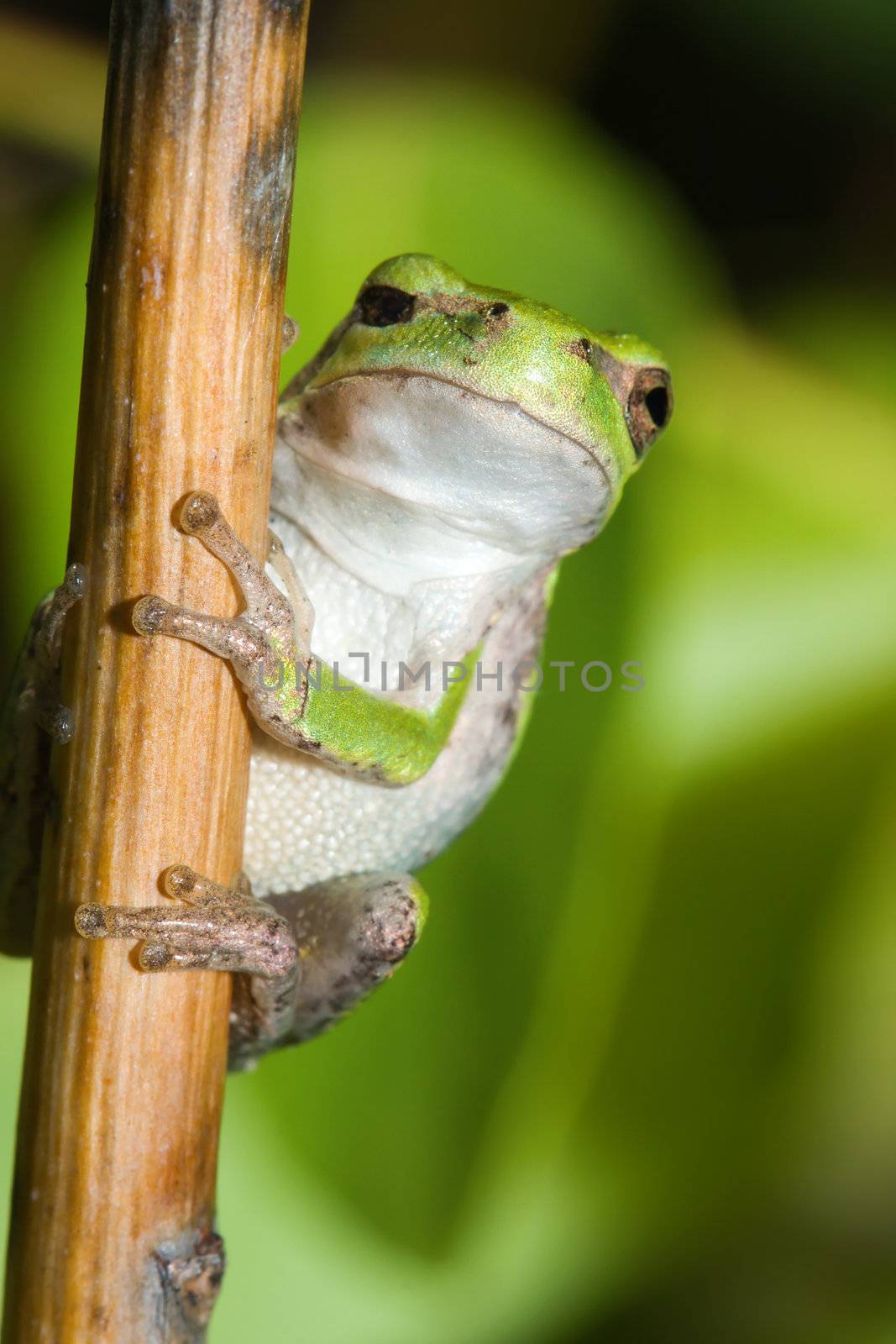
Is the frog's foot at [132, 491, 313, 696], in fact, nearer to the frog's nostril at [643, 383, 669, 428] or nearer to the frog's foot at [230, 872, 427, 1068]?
the frog's foot at [230, 872, 427, 1068]

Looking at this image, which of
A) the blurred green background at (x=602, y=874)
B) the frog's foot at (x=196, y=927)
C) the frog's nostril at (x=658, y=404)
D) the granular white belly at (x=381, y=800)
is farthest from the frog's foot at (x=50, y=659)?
the frog's nostril at (x=658, y=404)

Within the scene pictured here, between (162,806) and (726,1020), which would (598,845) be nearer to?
(726,1020)

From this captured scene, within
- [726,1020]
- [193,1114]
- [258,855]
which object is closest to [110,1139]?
[193,1114]

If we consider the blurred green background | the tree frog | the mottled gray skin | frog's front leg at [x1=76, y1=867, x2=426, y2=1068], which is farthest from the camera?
the blurred green background

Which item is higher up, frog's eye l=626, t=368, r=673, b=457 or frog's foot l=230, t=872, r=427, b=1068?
frog's eye l=626, t=368, r=673, b=457

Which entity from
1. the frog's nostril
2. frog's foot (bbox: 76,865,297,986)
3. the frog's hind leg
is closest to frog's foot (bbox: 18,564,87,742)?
the frog's hind leg

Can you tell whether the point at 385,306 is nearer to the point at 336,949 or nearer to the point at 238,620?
the point at 238,620

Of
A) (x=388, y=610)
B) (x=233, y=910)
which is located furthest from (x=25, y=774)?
(x=388, y=610)

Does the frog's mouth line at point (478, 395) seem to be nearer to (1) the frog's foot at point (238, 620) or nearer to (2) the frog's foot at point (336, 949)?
(1) the frog's foot at point (238, 620)
